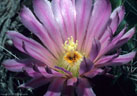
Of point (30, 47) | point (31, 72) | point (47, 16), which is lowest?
point (31, 72)

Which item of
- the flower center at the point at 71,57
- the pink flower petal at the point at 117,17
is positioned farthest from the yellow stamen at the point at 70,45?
the pink flower petal at the point at 117,17

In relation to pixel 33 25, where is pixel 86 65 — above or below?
below

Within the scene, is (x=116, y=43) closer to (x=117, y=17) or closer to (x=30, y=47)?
(x=117, y=17)

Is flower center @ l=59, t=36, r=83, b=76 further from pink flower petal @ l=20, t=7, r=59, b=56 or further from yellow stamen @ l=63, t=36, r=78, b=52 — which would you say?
pink flower petal @ l=20, t=7, r=59, b=56

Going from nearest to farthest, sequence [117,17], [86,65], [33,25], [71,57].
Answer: [86,65] < [117,17] < [33,25] < [71,57]

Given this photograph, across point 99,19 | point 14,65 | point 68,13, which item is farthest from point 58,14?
point 14,65

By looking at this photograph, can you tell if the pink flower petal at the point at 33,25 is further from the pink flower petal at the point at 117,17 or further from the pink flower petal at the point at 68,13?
the pink flower petal at the point at 117,17
